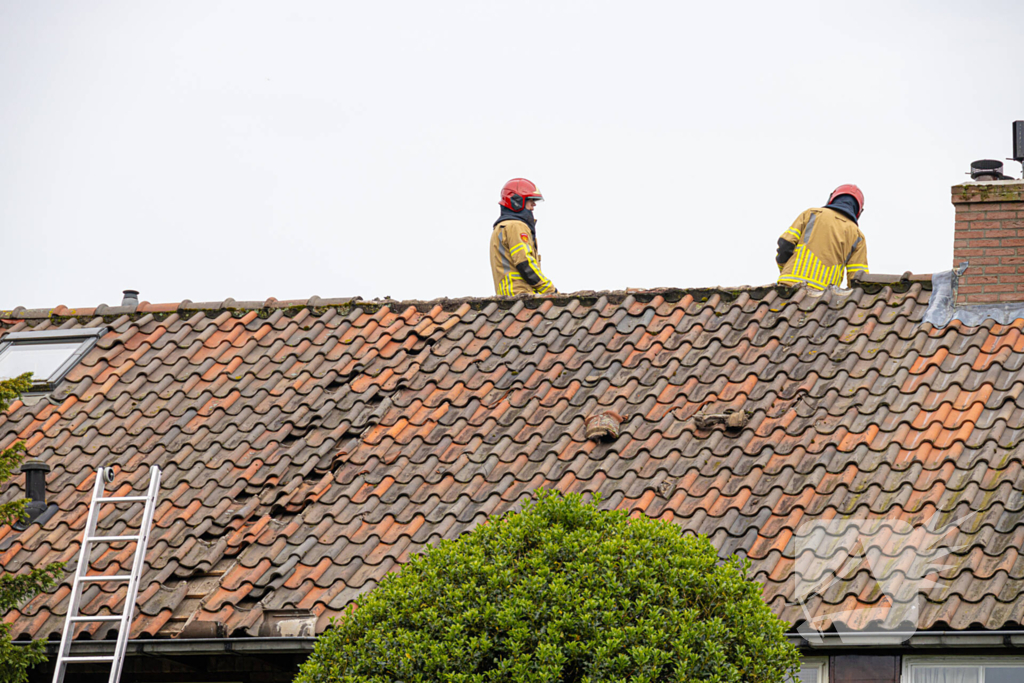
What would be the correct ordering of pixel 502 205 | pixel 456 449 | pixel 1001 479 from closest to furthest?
pixel 1001 479, pixel 456 449, pixel 502 205

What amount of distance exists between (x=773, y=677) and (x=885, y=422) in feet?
11.9

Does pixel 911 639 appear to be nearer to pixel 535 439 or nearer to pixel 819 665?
pixel 819 665

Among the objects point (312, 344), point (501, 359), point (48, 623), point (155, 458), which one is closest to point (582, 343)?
point (501, 359)

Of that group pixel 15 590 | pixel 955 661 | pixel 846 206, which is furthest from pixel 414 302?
pixel 955 661

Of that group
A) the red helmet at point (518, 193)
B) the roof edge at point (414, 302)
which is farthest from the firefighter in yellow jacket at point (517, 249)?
the roof edge at point (414, 302)

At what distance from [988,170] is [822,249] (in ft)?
5.81

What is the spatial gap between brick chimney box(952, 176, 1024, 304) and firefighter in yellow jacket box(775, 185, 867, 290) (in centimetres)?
127

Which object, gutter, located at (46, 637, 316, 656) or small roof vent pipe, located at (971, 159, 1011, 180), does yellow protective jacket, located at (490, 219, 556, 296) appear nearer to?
small roof vent pipe, located at (971, 159, 1011, 180)

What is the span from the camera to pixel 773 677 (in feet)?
20.6

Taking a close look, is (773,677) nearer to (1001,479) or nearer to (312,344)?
(1001,479)

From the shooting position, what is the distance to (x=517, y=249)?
13.6 metres

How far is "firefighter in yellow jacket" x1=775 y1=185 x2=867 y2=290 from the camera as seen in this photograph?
12211mm

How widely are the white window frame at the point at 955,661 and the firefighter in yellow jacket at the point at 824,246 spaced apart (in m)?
4.98

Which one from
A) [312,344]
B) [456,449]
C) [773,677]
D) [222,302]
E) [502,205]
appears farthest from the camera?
[502,205]
